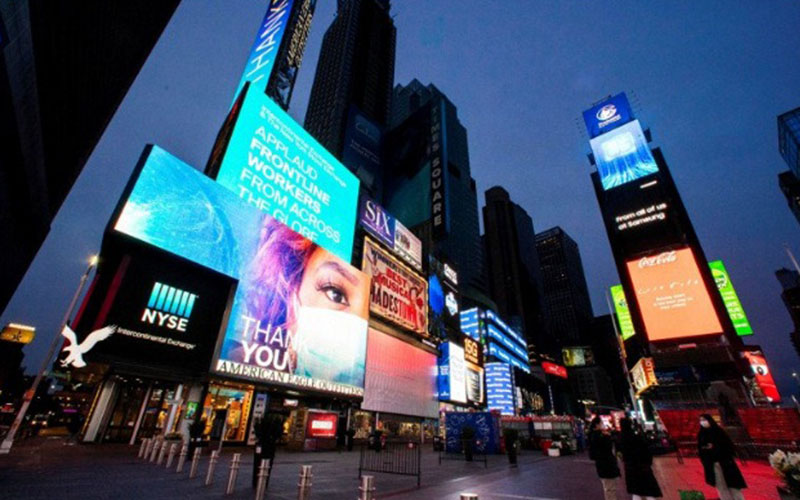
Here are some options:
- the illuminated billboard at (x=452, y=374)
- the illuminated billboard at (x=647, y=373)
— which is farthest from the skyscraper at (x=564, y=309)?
the illuminated billboard at (x=452, y=374)

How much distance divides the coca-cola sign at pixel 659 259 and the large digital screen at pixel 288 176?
32.6 meters

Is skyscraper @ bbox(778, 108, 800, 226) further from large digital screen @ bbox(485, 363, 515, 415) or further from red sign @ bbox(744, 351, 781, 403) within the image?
large digital screen @ bbox(485, 363, 515, 415)

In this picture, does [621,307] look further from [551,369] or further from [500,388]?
[551,369]

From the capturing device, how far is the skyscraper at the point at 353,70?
79.1 meters

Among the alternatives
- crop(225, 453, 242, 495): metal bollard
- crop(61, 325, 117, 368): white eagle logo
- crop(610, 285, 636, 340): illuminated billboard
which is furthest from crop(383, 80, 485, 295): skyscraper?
crop(610, 285, 636, 340): illuminated billboard

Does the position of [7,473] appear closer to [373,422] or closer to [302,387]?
[302,387]

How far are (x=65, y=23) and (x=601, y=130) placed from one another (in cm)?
5612

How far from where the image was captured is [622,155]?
4512cm

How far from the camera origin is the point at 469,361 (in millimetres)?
44906

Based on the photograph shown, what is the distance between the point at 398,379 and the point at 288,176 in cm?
2070

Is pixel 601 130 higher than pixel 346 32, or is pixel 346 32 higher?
pixel 346 32

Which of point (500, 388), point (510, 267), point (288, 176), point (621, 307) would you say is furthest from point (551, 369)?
point (288, 176)

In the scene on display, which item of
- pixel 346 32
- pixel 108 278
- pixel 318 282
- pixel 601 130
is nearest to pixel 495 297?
pixel 601 130

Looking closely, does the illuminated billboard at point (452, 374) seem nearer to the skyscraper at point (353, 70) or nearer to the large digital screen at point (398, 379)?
the large digital screen at point (398, 379)
